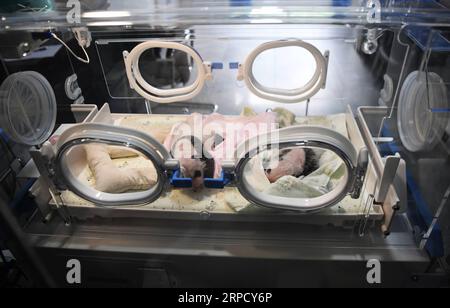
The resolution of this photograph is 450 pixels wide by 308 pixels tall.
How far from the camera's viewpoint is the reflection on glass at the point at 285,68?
1498mm

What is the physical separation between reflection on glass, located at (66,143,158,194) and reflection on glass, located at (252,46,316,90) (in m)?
0.64

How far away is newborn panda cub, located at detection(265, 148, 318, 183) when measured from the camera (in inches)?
43.4

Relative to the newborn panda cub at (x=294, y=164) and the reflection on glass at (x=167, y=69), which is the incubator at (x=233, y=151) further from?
the reflection on glass at (x=167, y=69)

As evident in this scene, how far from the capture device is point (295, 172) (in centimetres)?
111

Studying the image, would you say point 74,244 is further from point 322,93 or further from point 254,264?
point 322,93

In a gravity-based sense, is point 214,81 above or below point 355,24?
below

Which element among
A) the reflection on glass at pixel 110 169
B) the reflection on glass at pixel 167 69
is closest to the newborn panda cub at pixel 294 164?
the reflection on glass at pixel 110 169

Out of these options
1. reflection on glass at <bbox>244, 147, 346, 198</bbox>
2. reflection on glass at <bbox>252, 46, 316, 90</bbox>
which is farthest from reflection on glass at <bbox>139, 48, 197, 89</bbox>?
reflection on glass at <bbox>244, 147, 346, 198</bbox>

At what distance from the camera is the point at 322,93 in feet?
4.84

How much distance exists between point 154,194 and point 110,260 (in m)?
0.26

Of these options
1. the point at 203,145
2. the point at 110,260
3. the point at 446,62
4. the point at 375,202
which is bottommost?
the point at 110,260

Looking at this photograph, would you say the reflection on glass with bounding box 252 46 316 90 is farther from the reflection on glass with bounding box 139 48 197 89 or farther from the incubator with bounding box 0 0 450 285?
the reflection on glass with bounding box 139 48 197 89

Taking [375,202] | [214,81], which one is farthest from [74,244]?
[375,202]
